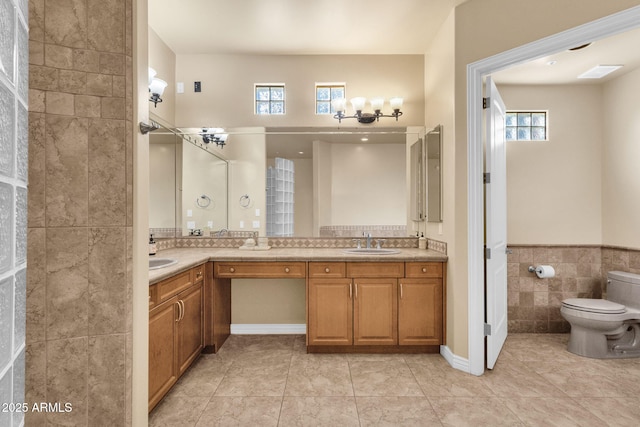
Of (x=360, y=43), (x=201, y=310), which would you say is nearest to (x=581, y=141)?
(x=360, y=43)

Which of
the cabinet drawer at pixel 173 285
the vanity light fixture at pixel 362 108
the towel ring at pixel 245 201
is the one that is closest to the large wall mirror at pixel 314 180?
the towel ring at pixel 245 201

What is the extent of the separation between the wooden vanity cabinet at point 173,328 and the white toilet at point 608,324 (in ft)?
10.3

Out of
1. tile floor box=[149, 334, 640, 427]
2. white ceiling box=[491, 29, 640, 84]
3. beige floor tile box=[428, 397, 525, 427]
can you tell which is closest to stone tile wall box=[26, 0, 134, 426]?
tile floor box=[149, 334, 640, 427]

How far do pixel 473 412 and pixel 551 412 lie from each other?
19.1 inches

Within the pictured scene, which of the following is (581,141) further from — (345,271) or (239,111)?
(239,111)

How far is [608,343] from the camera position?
9.43 ft

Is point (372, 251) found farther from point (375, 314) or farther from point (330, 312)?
point (330, 312)

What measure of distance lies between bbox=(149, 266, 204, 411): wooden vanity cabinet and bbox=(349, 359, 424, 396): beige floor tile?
4.03ft

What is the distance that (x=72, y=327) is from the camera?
1365mm

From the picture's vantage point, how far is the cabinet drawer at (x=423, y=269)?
2.85 meters

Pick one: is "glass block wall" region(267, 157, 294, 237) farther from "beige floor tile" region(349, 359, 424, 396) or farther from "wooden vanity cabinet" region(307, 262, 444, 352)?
"beige floor tile" region(349, 359, 424, 396)

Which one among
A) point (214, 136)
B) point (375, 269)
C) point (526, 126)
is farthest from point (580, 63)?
point (214, 136)

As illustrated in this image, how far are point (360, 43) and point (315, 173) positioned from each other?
1311 millimetres

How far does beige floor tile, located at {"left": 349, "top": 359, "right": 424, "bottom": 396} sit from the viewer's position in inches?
89.7
